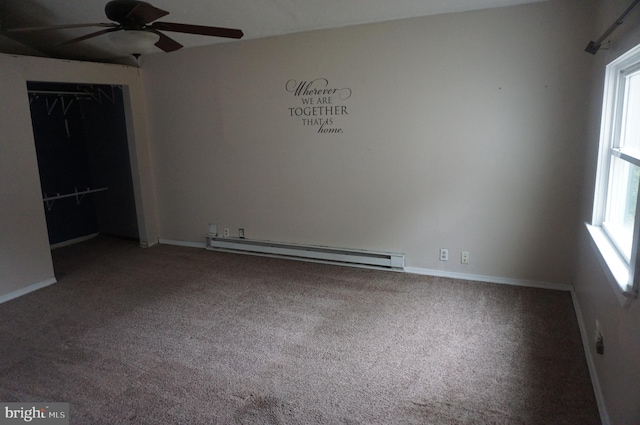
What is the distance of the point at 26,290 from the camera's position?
397cm

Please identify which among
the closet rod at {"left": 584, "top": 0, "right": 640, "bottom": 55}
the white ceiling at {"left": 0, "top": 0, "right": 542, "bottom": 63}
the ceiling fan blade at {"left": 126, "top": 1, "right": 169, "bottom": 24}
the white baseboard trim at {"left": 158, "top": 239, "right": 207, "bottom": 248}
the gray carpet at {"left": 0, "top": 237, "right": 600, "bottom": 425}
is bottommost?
the gray carpet at {"left": 0, "top": 237, "right": 600, "bottom": 425}

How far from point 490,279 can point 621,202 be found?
1.50 meters

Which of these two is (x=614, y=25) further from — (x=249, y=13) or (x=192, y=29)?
(x=249, y=13)

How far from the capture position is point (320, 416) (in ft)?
7.22

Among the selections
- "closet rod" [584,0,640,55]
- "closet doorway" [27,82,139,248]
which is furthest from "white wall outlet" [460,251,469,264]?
"closet doorway" [27,82,139,248]

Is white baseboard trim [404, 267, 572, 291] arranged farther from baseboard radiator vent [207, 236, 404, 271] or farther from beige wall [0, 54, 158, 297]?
beige wall [0, 54, 158, 297]

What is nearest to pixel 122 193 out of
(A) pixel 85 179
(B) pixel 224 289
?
(A) pixel 85 179

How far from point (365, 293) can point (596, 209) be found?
1877 millimetres

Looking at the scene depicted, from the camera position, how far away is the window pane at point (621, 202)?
2.30 metres

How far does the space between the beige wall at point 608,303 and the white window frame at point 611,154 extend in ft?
0.25

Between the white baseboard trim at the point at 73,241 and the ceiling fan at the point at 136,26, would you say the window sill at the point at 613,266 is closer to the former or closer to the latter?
the ceiling fan at the point at 136,26

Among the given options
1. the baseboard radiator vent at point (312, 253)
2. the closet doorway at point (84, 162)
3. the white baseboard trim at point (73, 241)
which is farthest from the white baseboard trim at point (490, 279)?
the white baseboard trim at point (73, 241)

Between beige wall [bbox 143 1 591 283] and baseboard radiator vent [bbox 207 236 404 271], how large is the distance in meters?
0.10

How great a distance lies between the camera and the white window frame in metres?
2.05
